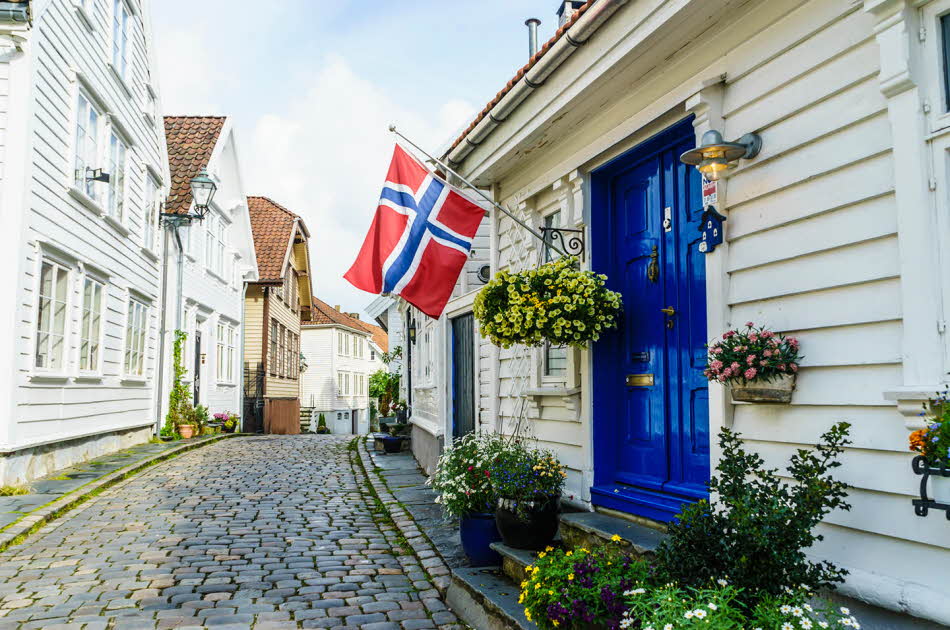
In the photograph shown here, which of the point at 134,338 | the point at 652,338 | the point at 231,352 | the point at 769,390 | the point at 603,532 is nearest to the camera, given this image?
the point at 769,390

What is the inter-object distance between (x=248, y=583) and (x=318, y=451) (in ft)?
34.4

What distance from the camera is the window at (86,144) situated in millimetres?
11250

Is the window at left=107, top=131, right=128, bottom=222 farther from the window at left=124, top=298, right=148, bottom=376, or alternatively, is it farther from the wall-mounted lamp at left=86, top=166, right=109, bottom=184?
the window at left=124, top=298, right=148, bottom=376

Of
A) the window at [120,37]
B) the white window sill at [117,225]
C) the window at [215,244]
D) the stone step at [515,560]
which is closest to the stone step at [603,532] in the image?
the stone step at [515,560]

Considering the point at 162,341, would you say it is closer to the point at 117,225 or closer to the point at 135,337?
the point at 135,337

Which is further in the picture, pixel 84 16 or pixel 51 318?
pixel 84 16

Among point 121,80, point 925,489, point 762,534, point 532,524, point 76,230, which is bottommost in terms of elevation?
point 532,524

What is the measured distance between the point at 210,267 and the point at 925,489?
786 inches

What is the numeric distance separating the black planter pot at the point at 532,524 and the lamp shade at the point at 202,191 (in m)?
12.1

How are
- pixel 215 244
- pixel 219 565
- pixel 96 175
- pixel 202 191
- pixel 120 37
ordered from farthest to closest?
pixel 215 244
pixel 202 191
pixel 120 37
pixel 96 175
pixel 219 565

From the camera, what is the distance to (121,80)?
13.3 m

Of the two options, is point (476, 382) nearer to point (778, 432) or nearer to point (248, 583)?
point (248, 583)

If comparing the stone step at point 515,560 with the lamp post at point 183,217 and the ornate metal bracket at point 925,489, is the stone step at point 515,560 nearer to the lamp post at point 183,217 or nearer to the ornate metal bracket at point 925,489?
the ornate metal bracket at point 925,489

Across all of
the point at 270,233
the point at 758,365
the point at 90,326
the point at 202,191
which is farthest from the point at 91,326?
the point at 270,233
